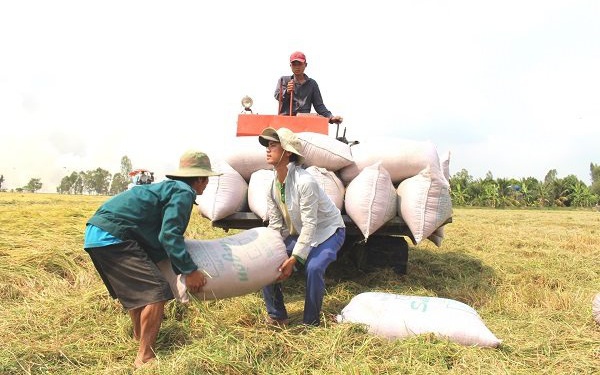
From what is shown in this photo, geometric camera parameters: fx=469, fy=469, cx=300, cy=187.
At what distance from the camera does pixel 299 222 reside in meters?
3.07

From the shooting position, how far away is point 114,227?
2381 mm

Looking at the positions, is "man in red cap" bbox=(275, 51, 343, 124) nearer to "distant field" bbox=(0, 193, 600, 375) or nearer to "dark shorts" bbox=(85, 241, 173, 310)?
"distant field" bbox=(0, 193, 600, 375)

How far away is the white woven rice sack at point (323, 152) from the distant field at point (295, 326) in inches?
40.2

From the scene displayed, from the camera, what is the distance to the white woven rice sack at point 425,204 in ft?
11.9

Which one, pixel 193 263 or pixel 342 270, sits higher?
pixel 193 263

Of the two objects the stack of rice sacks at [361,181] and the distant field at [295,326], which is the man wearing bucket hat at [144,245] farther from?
the stack of rice sacks at [361,181]

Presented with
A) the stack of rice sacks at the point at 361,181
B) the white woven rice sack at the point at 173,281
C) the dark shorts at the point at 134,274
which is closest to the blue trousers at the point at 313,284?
the stack of rice sacks at the point at 361,181

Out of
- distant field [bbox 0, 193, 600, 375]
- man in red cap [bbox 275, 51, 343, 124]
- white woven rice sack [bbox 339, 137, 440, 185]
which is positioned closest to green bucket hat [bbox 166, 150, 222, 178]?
distant field [bbox 0, 193, 600, 375]

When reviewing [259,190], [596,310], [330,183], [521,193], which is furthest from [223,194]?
[521,193]

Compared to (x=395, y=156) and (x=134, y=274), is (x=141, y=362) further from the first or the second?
(x=395, y=156)

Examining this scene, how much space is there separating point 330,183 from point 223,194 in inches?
33.5

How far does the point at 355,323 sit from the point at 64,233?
3913 mm

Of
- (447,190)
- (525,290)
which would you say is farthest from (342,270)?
(525,290)

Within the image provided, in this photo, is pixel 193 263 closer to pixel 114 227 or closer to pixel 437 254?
pixel 114 227
